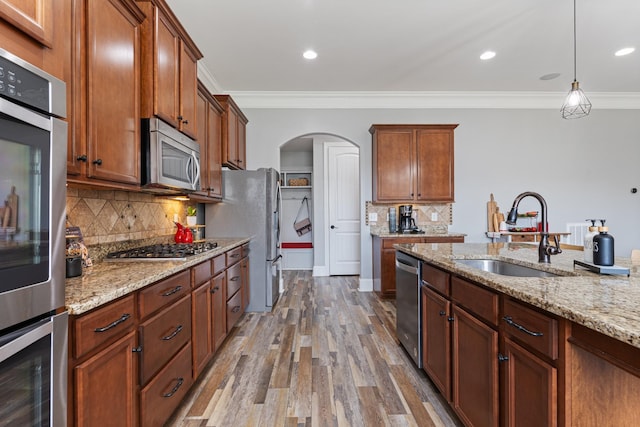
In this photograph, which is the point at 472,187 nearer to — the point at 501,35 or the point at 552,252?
the point at 501,35

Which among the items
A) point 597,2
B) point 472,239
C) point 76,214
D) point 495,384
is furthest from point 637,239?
point 76,214

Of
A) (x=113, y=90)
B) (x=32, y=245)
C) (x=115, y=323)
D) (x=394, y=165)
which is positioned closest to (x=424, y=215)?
(x=394, y=165)

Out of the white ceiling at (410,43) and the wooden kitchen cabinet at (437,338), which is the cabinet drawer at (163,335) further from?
the white ceiling at (410,43)

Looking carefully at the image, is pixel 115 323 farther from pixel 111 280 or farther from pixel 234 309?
pixel 234 309

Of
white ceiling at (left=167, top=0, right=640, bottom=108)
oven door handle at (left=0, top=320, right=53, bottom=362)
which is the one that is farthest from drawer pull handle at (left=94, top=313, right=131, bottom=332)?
white ceiling at (left=167, top=0, right=640, bottom=108)

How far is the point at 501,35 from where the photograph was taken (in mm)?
3086

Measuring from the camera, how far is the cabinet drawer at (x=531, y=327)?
968 millimetres

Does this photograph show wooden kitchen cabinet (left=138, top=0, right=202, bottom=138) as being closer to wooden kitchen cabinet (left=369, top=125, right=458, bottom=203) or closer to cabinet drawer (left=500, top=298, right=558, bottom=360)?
cabinet drawer (left=500, top=298, right=558, bottom=360)

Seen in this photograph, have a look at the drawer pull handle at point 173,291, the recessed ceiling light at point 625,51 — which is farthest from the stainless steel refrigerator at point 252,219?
the recessed ceiling light at point 625,51

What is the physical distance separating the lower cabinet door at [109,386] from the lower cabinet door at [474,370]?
57.5 inches

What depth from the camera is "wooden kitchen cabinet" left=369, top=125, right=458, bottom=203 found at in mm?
4297

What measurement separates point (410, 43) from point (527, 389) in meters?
3.16

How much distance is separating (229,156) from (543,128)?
4497mm

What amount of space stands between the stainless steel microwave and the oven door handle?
3.72 feet
